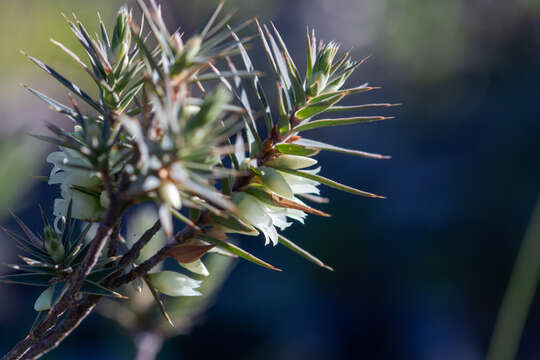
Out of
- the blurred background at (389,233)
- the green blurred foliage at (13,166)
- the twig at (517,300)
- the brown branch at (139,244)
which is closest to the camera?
the brown branch at (139,244)

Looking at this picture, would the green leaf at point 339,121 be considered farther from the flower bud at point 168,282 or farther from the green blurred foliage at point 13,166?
the green blurred foliage at point 13,166

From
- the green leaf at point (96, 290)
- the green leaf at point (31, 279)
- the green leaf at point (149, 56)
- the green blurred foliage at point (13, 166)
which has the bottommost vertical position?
the green blurred foliage at point (13, 166)

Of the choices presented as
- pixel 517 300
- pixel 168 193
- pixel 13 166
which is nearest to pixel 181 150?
pixel 168 193

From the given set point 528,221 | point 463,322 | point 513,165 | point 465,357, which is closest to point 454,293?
point 463,322

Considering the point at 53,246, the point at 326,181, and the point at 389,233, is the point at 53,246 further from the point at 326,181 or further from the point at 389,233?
the point at 389,233

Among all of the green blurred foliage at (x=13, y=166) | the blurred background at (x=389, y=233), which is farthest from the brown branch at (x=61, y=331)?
the blurred background at (x=389, y=233)

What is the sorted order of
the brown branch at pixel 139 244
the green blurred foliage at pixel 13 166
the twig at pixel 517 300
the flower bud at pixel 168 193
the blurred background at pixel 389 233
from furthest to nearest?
the blurred background at pixel 389 233 < the twig at pixel 517 300 < the green blurred foliage at pixel 13 166 < the brown branch at pixel 139 244 < the flower bud at pixel 168 193
